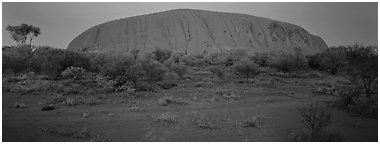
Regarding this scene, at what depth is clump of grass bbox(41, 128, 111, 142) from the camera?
742cm

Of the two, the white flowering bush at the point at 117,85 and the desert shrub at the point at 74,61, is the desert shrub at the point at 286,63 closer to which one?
the white flowering bush at the point at 117,85

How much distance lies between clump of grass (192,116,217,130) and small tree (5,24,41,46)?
41.3m

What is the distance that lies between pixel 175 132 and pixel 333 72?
26.3 metres

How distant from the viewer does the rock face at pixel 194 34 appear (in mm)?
64938

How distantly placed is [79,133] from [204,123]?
3.54 metres

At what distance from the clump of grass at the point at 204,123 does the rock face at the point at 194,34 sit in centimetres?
5171

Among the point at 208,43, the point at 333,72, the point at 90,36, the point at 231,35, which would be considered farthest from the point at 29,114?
the point at 90,36

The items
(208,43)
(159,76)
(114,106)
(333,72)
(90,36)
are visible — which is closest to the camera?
(114,106)

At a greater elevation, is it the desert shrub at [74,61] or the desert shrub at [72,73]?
the desert shrub at [74,61]

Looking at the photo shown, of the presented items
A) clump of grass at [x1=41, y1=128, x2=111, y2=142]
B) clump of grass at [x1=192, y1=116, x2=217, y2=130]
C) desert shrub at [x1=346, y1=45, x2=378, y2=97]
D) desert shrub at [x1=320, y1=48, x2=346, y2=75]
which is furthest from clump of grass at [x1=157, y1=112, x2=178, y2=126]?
desert shrub at [x1=320, y1=48, x2=346, y2=75]

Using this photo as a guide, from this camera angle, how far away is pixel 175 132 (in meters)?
8.08

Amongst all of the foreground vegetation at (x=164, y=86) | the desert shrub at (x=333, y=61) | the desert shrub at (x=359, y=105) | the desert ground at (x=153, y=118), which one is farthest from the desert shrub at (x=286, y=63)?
the desert shrub at (x=359, y=105)

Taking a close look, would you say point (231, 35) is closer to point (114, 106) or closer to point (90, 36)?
point (90, 36)

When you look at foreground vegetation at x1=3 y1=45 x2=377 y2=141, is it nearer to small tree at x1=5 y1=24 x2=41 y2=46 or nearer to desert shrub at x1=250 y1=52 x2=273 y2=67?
desert shrub at x1=250 y1=52 x2=273 y2=67
